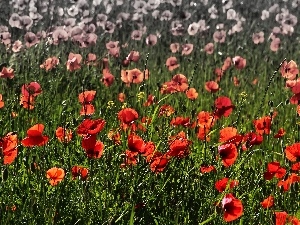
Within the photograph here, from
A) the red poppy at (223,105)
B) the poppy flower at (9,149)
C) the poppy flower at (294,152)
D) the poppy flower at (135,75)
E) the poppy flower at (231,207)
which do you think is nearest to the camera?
A: the poppy flower at (231,207)

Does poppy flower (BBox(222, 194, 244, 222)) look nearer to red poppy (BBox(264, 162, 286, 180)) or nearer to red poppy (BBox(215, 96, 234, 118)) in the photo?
red poppy (BBox(264, 162, 286, 180))

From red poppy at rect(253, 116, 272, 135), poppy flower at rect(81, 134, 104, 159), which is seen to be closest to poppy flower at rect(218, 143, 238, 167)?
poppy flower at rect(81, 134, 104, 159)

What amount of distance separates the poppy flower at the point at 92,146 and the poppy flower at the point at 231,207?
1.37 ft

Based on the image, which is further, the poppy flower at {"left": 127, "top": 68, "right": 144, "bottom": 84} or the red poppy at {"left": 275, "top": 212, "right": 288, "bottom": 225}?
the poppy flower at {"left": 127, "top": 68, "right": 144, "bottom": 84}

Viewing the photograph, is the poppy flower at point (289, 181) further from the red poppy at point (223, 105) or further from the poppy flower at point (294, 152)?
the red poppy at point (223, 105)

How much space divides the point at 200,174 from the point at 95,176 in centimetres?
35

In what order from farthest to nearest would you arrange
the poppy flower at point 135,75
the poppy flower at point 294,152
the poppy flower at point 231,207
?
1. the poppy flower at point 135,75
2. the poppy flower at point 294,152
3. the poppy flower at point 231,207

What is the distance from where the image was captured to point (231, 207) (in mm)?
1676

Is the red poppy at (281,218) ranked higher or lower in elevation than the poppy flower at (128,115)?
lower

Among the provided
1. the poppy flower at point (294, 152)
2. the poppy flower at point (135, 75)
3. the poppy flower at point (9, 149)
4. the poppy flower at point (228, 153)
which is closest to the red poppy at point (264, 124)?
the poppy flower at point (294, 152)

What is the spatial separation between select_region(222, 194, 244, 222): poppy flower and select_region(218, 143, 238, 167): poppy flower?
0.73 feet

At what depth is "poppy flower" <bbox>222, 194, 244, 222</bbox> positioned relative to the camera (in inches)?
65.2

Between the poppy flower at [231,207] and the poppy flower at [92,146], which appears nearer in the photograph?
the poppy flower at [231,207]

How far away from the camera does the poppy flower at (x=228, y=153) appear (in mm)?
1879
